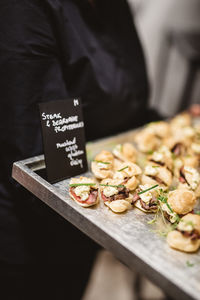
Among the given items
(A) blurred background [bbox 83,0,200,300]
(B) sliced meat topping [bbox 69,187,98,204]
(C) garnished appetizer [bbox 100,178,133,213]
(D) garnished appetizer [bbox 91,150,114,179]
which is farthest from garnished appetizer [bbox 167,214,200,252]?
(A) blurred background [bbox 83,0,200,300]

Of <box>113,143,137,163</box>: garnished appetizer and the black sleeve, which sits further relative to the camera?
<box>113,143,137,163</box>: garnished appetizer

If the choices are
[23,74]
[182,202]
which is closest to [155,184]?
[182,202]

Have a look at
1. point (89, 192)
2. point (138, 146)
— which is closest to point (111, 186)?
point (89, 192)

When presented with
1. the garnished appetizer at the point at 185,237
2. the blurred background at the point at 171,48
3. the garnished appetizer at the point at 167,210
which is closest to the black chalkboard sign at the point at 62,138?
the garnished appetizer at the point at 167,210

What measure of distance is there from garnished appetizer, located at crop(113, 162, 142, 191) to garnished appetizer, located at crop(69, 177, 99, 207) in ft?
0.45

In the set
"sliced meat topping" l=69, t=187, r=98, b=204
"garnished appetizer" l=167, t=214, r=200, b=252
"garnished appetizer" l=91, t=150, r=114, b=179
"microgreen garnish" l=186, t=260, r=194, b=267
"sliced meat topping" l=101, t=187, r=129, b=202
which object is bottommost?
"microgreen garnish" l=186, t=260, r=194, b=267

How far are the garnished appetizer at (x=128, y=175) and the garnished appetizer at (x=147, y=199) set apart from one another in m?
0.07

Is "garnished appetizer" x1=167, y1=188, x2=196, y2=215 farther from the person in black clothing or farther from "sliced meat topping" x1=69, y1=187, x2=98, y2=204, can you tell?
the person in black clothing

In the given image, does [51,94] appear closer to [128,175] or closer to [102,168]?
[102,168]

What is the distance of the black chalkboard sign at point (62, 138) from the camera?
48.8 inches

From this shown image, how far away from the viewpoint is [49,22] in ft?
4.59

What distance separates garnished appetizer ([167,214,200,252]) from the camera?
1.00m

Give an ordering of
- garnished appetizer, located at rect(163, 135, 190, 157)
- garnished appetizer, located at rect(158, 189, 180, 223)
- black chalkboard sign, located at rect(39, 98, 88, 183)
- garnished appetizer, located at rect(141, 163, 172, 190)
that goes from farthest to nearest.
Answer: garnished appetizer, located at rect(163, 135, 190, 157), garnished appetizer, located at rect(141, 163, 172, 190), black chalkboard sign, located at rect(39, 98, 88, 183), garnished appetizer, located at rect(158, 189, 180, 223)

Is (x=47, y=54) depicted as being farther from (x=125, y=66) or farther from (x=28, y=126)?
(x=125, y=66)
